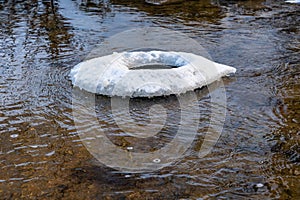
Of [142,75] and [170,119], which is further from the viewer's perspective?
[142,75]

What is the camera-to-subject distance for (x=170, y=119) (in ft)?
15.5

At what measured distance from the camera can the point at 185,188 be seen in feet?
11.2

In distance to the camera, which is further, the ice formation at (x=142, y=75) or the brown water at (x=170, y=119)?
the ice formation at (x=142, y=75)

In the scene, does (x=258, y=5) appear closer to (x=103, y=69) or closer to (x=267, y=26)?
(x=267, y=26)

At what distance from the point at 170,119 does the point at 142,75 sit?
997 mm

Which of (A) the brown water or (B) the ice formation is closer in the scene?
(A) the brown water

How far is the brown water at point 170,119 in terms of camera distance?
346 centimetres

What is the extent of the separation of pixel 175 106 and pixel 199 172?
154 centimetres

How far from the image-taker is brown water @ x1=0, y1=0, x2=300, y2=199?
3.46 m

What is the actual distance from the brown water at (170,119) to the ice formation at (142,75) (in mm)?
172

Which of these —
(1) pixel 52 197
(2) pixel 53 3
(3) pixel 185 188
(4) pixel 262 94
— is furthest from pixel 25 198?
(2) pixel 53 3

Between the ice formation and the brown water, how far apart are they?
17 cm

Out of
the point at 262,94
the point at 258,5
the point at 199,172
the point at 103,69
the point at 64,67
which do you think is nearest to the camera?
the point at 199,172

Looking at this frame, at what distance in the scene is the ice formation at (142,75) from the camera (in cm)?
533
